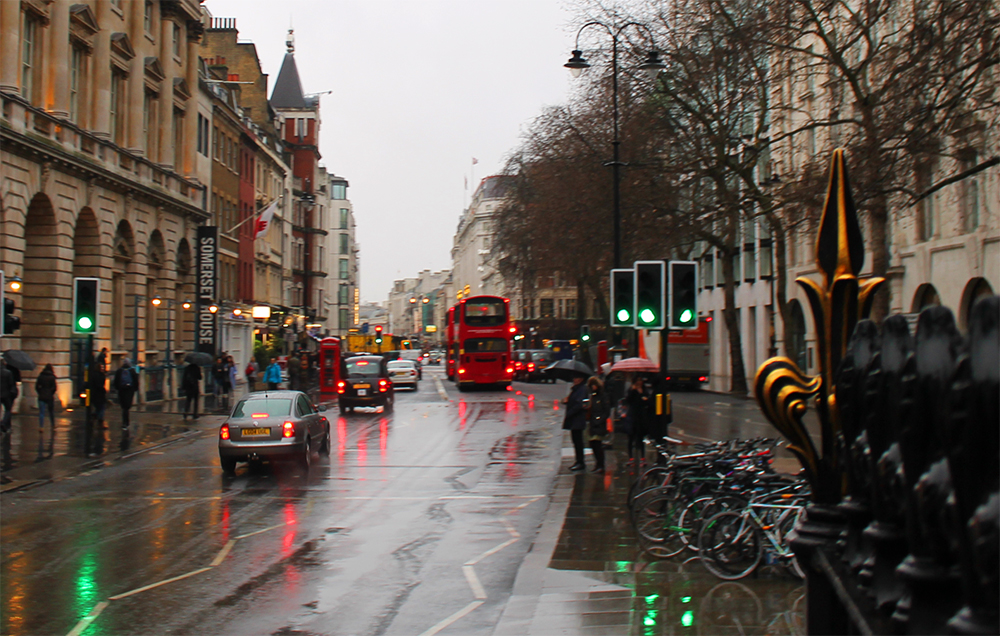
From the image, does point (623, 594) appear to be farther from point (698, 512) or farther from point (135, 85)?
point (135, 85)

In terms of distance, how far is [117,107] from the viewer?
137 ft

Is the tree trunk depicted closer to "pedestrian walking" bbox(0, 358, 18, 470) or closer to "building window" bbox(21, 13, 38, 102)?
"building window" bbox(21, 13, 38, 102)

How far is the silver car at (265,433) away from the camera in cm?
1995

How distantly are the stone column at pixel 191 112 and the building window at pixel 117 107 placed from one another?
732 cm

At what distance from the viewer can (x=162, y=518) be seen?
1490cm

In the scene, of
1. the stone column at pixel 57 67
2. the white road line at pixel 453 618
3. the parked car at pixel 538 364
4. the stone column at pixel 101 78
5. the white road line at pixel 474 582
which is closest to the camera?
the white road line at pixel 453 618

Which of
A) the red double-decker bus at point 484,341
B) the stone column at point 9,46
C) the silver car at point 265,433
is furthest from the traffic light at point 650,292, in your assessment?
the red double-decker bus at point 484,341

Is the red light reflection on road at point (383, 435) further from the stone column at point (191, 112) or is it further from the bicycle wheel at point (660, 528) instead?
the stone column at point (191, 112)

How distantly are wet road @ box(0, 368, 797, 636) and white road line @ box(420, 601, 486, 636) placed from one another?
0.08ft

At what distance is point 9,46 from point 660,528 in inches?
1049

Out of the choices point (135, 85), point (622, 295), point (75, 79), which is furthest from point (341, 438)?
point (135, 85)

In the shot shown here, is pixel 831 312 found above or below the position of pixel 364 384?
above

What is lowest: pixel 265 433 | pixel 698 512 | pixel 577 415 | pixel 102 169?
pixel 698 512

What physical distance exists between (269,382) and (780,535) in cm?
3555
